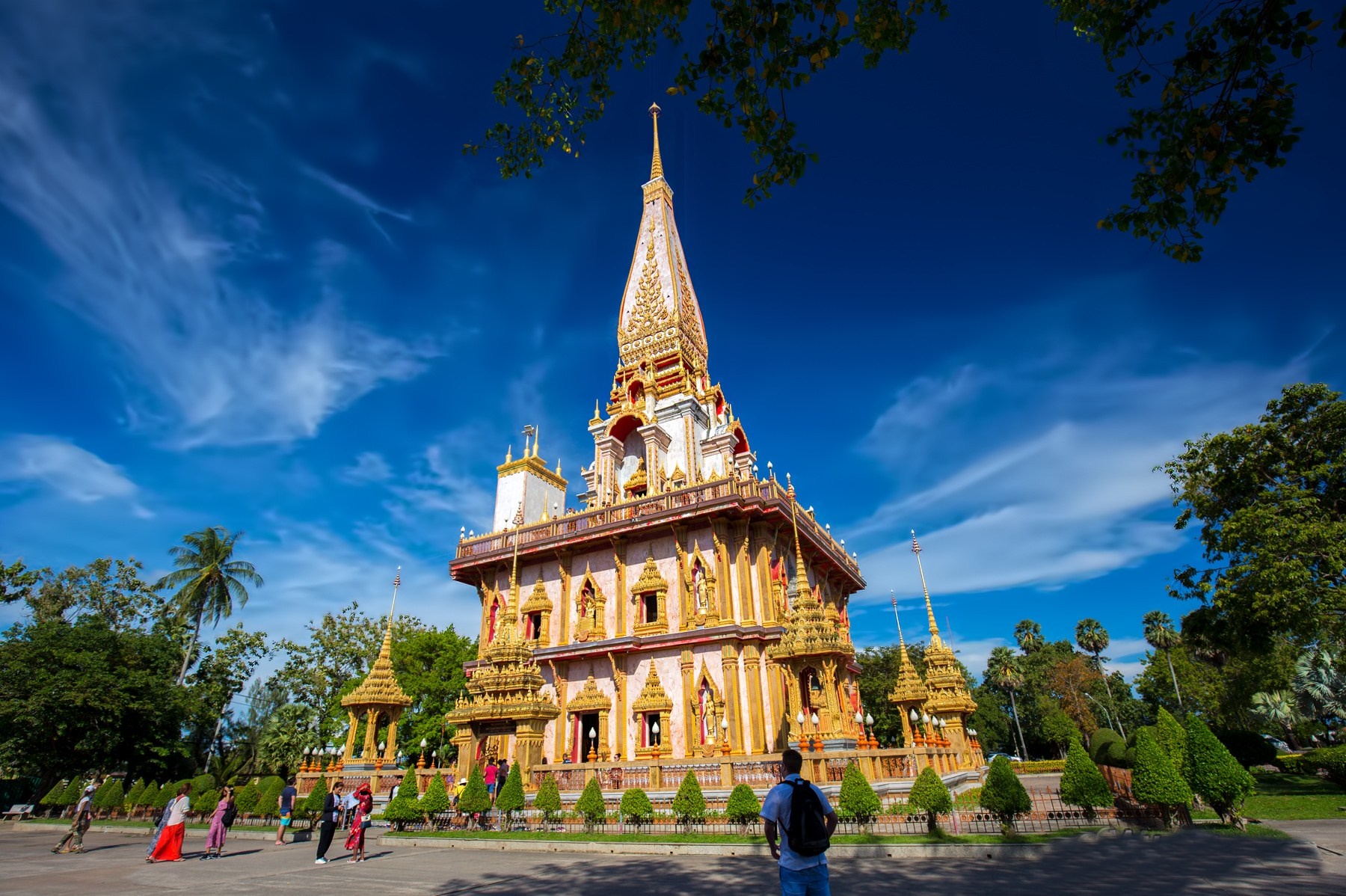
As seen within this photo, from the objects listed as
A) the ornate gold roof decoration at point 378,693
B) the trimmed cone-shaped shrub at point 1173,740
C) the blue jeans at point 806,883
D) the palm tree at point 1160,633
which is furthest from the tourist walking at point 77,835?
the palm tree at point 1160,633

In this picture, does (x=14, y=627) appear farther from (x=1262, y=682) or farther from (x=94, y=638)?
(x=1262, y=682)

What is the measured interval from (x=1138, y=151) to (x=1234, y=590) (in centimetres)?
2313

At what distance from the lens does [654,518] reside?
25406mm

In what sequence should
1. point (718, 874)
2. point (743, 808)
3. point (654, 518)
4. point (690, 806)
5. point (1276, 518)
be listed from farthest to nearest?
point (654, 518)
point (1276, 518)
point (690, 806)
point (743, 808)
point (718, 874)

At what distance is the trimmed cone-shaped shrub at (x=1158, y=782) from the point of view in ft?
37.5

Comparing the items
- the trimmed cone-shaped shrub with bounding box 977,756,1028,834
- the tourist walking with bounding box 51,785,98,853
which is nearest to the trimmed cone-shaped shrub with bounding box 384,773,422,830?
the tourist walking with bounding box 51,785,98,853

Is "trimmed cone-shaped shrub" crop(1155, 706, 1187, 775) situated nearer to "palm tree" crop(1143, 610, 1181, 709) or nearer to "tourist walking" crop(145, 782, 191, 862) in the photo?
"tourist walking" crop(145, 782, 191, 862)

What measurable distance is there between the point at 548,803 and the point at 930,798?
8052 millimetres

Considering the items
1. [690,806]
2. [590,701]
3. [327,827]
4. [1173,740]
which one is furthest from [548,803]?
[1173,740]

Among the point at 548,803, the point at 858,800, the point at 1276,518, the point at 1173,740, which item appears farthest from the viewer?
the point at 1276,518

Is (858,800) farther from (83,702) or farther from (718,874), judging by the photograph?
(83,702)

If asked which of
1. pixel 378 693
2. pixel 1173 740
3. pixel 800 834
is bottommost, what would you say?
pixel 800 834

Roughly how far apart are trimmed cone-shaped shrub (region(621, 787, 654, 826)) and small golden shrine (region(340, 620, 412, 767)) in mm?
11916

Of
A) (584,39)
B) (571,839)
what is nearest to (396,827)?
(571,839)
